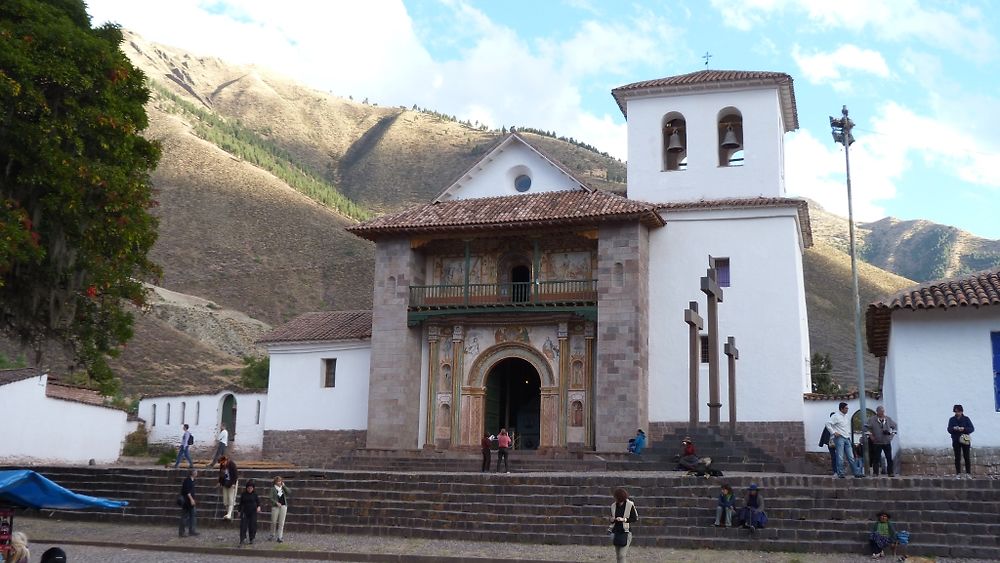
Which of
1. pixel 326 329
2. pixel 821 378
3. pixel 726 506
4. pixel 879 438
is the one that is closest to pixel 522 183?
pixel 326 329

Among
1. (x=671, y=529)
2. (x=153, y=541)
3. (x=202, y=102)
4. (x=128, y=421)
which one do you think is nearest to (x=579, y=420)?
(x=671, y=529)

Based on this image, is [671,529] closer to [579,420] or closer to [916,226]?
[579,420]

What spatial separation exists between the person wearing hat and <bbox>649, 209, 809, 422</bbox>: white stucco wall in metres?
8.73

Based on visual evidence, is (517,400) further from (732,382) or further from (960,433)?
(960,433)

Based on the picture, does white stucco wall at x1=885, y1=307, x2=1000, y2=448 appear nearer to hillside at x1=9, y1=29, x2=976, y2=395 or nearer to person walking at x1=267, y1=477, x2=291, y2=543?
person walking at x1=267, y1=477, x2=291, y2=543

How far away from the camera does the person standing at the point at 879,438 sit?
650 inches

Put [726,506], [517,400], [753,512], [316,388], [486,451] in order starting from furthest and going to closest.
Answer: [316,388]
[517,400]
[486,451]
[726,506]
[753,512]

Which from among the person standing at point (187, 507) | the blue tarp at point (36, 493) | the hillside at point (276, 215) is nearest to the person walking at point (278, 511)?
the person standing at point (187, 507)

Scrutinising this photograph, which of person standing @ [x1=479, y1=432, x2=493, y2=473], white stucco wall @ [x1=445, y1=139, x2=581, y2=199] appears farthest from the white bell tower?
person standing @ [x1=479, y1=432, x2=493, y2=473]

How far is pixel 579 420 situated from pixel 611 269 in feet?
12.3

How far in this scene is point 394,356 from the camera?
82.9 feet

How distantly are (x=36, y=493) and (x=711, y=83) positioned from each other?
1978 cm

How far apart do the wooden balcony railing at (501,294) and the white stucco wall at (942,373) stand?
819cm

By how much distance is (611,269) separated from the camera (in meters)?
23.9
